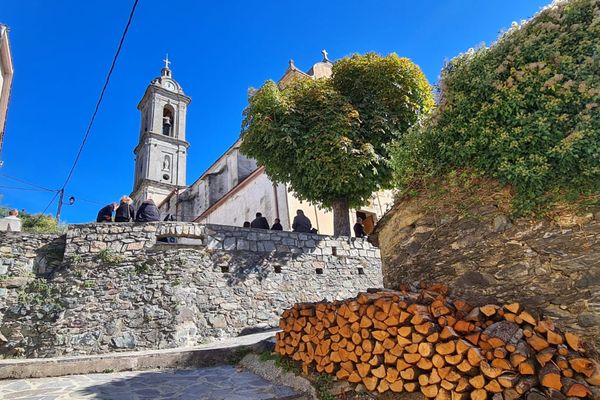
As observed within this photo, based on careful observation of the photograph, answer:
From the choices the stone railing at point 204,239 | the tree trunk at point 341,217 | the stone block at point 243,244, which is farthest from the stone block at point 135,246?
the tree trunk at point 341,217

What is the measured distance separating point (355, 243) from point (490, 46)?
705 centimetres

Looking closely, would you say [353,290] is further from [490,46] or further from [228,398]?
[490,46]

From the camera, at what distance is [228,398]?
413cm

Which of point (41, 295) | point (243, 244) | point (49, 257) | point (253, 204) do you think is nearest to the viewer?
point (41, 295)

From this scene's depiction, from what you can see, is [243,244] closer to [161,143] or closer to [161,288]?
[161,288]

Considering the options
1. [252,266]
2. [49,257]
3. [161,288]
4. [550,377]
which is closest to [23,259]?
[49,257]

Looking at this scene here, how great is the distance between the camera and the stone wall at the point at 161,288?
23.1ft

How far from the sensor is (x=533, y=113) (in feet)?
11.0

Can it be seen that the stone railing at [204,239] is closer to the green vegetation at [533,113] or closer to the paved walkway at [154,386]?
the paved walkway at [154,386]

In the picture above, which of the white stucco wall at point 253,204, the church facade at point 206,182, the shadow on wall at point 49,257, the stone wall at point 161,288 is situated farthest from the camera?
Answer: the church facade at point 206,182

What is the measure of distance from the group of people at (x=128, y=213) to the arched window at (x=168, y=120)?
24.3 meters

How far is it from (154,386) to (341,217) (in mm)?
7077

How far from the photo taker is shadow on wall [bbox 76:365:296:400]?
13.9 ft

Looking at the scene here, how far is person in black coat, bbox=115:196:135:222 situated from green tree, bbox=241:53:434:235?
139 inches
